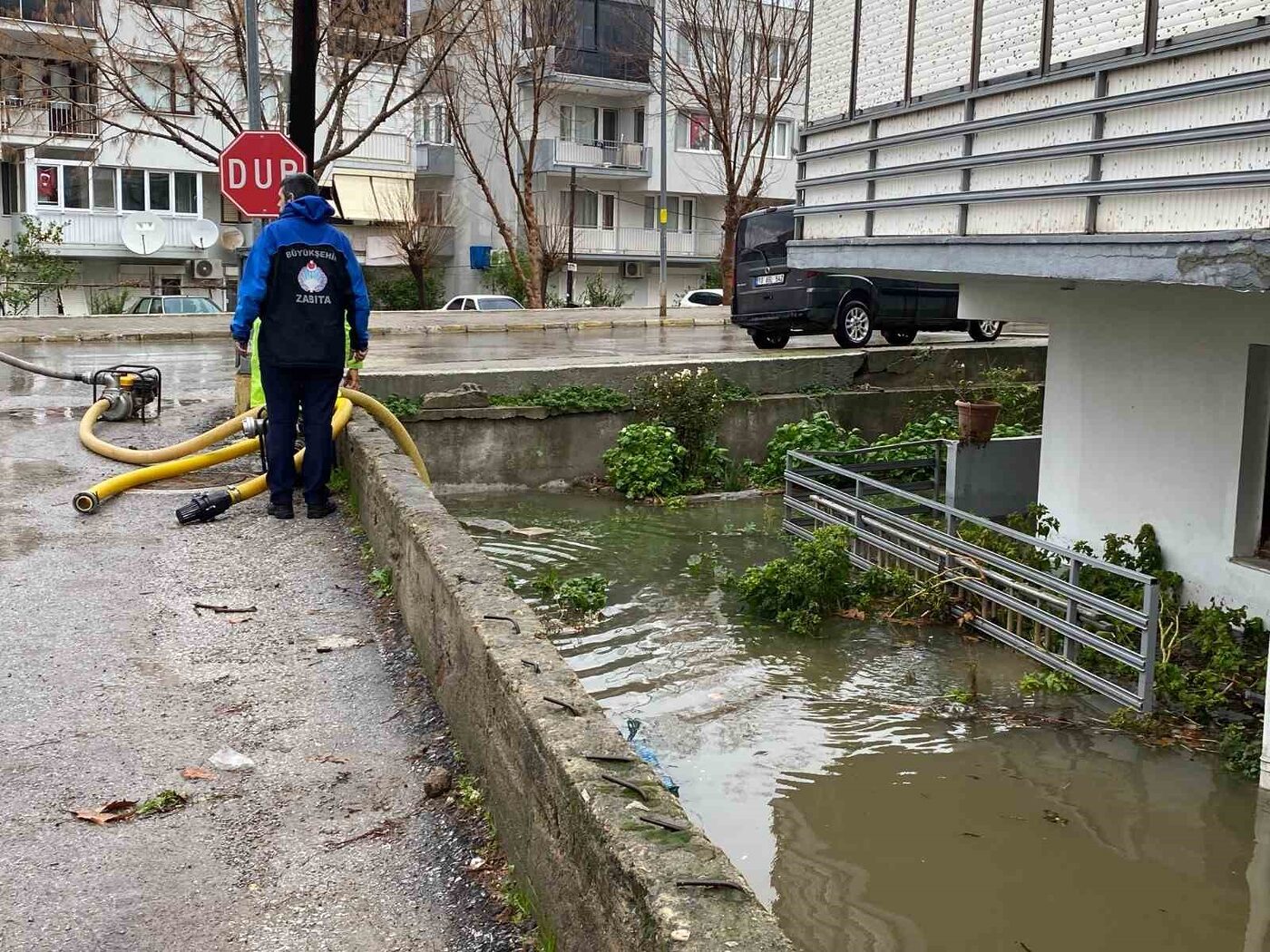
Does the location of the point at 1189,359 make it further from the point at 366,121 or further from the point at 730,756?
the point at 366,121

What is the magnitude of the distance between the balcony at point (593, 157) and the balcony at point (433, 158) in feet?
10.0

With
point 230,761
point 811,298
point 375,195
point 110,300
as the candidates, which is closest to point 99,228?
point 110,300

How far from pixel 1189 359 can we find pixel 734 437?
7.61 meters

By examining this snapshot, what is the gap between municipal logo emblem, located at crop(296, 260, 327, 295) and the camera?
26.7 feet

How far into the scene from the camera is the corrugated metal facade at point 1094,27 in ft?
26.0

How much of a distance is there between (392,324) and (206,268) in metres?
15.8

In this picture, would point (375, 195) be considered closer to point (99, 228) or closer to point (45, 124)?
point (99, 228)

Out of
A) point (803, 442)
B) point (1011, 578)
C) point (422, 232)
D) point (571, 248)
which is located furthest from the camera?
point (422, 232)

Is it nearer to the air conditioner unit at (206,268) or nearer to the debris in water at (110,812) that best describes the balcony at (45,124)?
the air conditioner unit at (206,268)

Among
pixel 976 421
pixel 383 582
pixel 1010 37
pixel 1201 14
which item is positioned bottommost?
pixel 383 582

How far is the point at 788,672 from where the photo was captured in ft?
31.3

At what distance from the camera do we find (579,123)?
46.8 meters

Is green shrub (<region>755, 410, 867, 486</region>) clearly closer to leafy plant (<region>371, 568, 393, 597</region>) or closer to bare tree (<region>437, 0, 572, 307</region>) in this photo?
leafy plant (<region>371, 568, 393, 597</region>)

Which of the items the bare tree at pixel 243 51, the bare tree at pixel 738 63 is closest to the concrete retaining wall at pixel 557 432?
the bare tree at pixel 243 51
